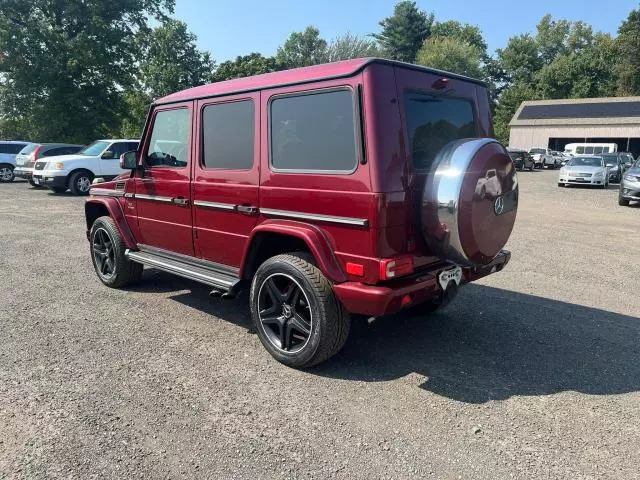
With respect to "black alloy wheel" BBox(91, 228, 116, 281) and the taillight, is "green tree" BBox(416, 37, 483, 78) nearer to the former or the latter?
"black alloy wheel" BBox(91, 228, 116, 281)

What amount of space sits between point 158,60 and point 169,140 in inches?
1907

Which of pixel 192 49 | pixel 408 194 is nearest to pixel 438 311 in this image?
pixel 408 194

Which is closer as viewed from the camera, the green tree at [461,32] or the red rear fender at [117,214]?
the red rear fender at [117,214]

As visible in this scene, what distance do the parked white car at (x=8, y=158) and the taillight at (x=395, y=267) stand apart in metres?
21.5

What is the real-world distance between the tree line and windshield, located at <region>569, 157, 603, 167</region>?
83.7ft

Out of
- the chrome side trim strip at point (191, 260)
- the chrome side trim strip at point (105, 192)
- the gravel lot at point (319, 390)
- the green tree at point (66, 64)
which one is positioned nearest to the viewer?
the gravel lot at point (319, 390)

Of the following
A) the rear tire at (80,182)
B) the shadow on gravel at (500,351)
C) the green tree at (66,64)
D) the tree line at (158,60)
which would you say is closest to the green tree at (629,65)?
the tree line at (158,60)

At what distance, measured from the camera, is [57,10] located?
28.7 m

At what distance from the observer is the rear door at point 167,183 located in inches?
189

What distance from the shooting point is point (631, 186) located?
14250 millimetres

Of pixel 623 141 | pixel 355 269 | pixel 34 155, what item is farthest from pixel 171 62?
pixel 355 269

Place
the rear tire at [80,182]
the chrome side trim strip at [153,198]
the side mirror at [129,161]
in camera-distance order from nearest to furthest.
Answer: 1. the chrome side trim strip at [153,198]
2. the side mirror at [129,161]
3. the rear tire at [80,182]

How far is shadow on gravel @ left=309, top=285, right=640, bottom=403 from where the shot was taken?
12.0 ft

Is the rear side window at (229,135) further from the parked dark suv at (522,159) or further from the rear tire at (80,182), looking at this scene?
the parked dark suv at (522,159)
